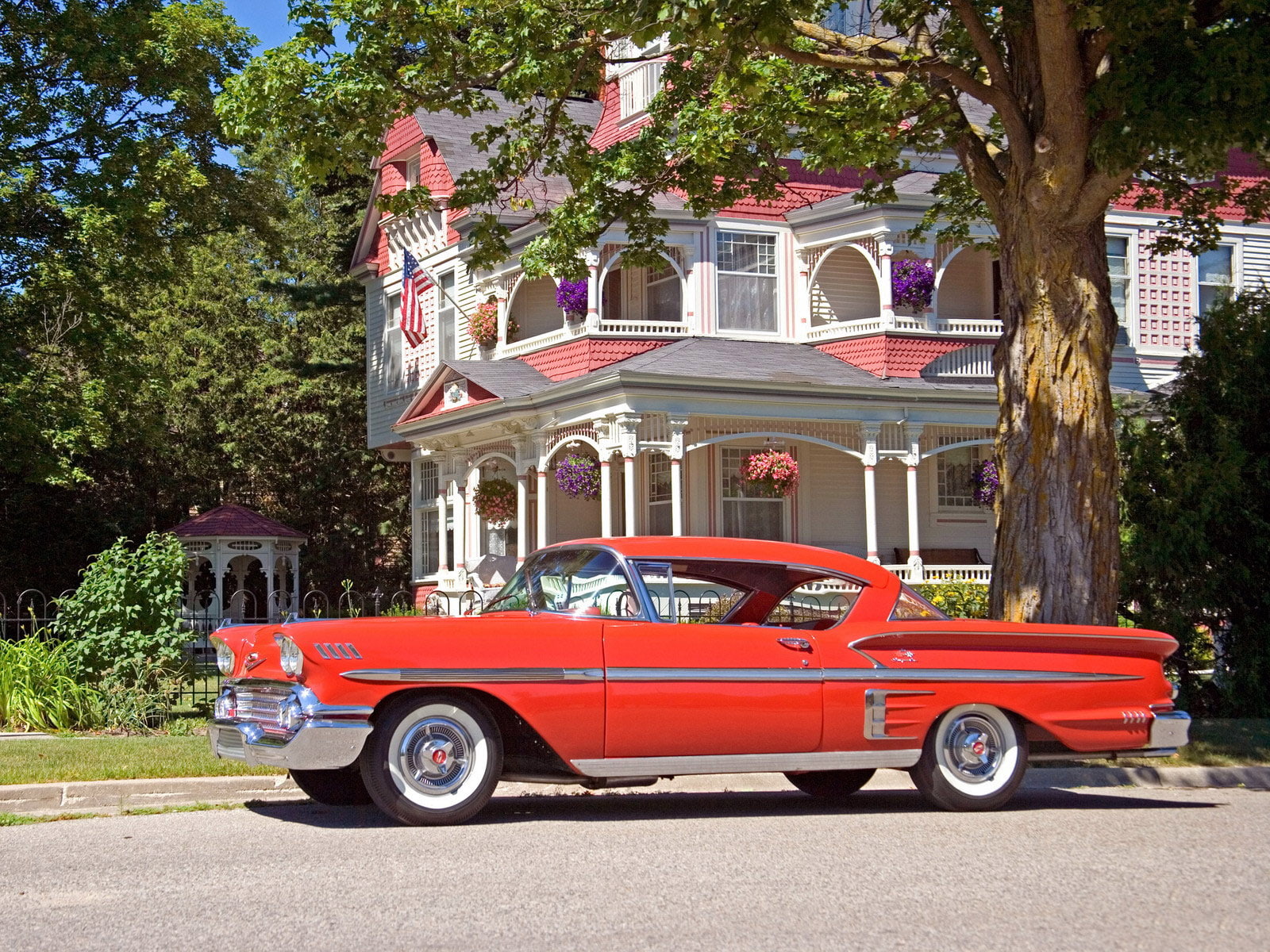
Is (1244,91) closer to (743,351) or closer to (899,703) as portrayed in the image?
(899,703)

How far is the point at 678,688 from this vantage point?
788 centimetres

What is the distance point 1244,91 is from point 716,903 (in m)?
7.83

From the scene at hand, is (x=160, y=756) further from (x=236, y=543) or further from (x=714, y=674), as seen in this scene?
(x=236, y=543)

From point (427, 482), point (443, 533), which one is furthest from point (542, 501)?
point (427, 482)

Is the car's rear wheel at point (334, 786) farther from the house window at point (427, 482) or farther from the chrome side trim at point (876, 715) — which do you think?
the house window at point (427, 482)

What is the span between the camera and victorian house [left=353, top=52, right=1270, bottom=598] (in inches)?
910

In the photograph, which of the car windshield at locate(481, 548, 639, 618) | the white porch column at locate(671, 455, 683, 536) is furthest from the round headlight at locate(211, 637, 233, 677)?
the white porch column at locate(671, 455, 683, 536)

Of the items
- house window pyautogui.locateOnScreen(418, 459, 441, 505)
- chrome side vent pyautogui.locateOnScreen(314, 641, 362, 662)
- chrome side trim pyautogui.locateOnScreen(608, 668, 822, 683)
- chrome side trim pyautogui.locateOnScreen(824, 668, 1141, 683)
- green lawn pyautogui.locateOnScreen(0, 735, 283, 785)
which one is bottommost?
green lawn pyautogui.locateOnScreen(0, 735, 283, 785)

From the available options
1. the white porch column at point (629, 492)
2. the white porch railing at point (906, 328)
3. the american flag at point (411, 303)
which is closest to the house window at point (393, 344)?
the american flag at point (411, 303)

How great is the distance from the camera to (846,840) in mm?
7410

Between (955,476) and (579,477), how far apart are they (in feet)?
24.6

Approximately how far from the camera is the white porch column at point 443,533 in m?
28.2

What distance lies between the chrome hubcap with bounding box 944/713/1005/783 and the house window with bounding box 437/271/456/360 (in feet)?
71.6

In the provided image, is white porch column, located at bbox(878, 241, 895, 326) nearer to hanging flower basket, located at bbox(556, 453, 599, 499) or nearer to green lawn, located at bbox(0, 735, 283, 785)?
Answer: hanging flower basket, located at bbox(556, 453, 599, 499)
